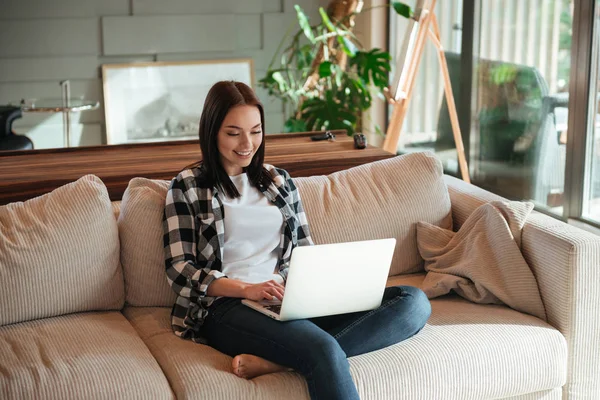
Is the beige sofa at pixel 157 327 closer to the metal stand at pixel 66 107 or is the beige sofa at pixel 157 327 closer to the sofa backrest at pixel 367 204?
the sofa backrest at pixel 367 204

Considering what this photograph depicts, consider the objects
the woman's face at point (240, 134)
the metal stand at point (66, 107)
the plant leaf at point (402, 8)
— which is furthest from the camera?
the metal stand at point (66, 107)

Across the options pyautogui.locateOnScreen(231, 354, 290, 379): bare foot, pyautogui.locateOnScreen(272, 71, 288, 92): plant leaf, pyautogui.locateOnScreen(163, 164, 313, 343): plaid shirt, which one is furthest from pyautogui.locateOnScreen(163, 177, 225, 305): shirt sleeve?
pyautogui.locateOnScreen(272, 71, 288, 92): plant leaf

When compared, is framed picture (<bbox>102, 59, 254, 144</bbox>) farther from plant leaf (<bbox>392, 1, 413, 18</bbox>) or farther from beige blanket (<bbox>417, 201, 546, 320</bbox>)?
beige blanket (<bbox>417, 201, 546, 320</bbox>)

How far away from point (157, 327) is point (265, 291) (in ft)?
1.23

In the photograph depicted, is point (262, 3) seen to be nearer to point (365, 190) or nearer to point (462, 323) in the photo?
point (365, 190)

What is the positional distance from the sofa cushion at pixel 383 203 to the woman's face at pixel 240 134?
1.22 feet

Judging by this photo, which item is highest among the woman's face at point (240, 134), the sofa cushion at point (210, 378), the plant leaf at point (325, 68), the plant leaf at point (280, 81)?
the plant leaf at point (325, 68)

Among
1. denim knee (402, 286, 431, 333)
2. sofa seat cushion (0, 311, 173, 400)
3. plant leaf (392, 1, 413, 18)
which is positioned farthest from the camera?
plant leaf (392, 1, 413, 18)

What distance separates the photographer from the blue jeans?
6.34 ft

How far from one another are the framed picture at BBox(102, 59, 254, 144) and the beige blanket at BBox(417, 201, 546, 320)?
3.24 metres

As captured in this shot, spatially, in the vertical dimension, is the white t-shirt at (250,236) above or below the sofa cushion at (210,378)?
above

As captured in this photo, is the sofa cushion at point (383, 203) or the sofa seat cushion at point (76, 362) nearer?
the sofa seat cushion at point (76, 362)

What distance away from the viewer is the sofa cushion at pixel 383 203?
2.61m

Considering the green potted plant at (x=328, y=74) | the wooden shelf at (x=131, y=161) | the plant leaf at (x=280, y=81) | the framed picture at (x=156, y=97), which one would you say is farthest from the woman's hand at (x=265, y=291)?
the framed picture at (x=156, y=97)
